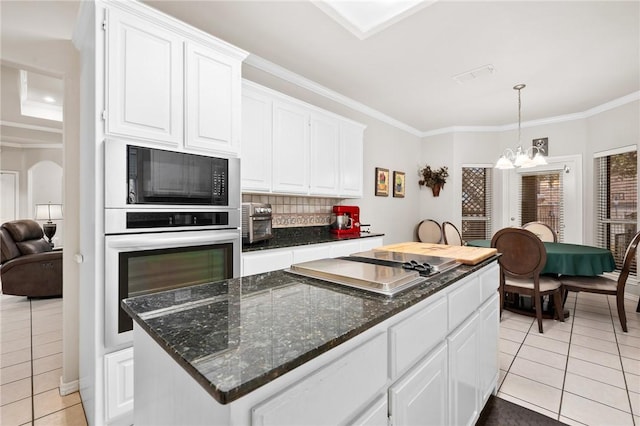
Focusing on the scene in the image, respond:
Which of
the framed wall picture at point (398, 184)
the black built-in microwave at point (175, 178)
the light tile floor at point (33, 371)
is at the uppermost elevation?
the framed wall picture at point (398, 184)

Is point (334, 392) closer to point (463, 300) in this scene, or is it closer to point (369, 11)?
point (463, 300)

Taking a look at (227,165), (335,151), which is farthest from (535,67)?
(227,165)

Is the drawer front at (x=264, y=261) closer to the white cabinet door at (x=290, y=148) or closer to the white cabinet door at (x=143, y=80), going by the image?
the white cabinet door at (x=290, y=148)

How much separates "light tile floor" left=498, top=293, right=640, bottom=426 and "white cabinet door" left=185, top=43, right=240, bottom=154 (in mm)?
2568

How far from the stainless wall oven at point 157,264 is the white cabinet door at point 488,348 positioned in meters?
1.55

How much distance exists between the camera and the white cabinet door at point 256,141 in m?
2.59

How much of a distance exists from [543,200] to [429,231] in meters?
1.92

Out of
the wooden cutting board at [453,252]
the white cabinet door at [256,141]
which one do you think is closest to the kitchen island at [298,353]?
the wooden cutting board at [453,252]

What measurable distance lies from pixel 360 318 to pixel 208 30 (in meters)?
2.71

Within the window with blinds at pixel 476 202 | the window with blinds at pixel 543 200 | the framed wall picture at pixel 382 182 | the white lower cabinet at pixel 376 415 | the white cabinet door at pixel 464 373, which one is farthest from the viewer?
the window with blinds at pixel 476 202

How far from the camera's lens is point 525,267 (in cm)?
307

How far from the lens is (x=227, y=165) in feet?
6.83

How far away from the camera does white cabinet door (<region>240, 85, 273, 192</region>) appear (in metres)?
2.59

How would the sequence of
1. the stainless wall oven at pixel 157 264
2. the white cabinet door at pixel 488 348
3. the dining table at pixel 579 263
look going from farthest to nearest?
the dining table at pixel 579 263 → the white cabinet door at pixel 488 348 → the stainless wall oven at pixel 157 264
